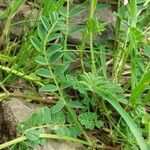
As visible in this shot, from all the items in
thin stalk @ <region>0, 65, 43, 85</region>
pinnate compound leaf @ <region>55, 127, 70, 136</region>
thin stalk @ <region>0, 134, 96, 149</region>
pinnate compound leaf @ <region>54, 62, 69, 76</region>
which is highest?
pinnate compound leaf @ <region>54, 62, 69, 76</region>

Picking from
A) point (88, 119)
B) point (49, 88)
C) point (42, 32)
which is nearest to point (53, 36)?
point (42, 32)

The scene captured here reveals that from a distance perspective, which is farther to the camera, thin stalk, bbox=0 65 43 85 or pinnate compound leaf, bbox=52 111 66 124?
thin stalk, bbox=0 65 43 85

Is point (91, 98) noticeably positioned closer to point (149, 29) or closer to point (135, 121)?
point (135, 121)

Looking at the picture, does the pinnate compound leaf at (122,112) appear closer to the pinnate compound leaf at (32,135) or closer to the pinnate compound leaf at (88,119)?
the pinnate compound leaf at (88,119)

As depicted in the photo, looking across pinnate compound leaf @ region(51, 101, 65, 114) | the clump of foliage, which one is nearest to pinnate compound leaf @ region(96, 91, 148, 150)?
the clump of foliage

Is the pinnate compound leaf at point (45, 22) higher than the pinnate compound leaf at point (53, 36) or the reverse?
higher

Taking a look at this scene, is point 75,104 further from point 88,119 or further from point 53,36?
point 53,36

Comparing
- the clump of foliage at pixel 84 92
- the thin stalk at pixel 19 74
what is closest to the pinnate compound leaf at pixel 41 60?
the clump of foliage at pixel 84 92

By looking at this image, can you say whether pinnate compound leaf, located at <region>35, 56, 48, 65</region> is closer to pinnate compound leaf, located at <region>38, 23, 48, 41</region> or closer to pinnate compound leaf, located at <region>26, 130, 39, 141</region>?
pinnate compound leaf, located at <region>38, 23, 48, 41</region>

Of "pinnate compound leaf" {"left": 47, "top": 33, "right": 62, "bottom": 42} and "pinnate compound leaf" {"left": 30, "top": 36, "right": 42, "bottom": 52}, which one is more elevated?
"pinnate compound leaf" {"left": 47, "top": 33, "right": 62, "bottom": 42}
